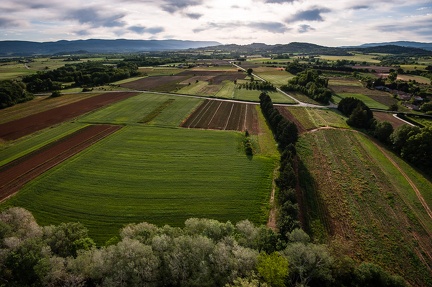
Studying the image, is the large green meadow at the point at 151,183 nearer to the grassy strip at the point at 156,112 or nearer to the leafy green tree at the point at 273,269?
the leafy green tree at the point at 273,269

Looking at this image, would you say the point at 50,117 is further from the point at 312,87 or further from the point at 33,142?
the point at 312,87

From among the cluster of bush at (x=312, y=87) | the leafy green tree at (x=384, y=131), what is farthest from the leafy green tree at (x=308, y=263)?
the cluster of bush at (x=312, y=87)

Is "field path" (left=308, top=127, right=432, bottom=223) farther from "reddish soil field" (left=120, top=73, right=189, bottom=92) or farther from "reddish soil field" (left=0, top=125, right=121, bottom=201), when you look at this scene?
"reddish soil field" (left=120, top=73, right=189, bottom=92)

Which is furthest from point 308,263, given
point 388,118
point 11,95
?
point 11,95

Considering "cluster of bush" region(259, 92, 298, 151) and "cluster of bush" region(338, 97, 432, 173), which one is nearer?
"cluster of bush" region(338, 97, 432, 173)

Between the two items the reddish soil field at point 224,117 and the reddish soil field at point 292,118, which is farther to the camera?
the reddish soil field at point 224,117

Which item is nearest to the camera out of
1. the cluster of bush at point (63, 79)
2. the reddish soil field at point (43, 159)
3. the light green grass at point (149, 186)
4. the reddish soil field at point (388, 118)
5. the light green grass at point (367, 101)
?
the light green grass at point (149, 186)

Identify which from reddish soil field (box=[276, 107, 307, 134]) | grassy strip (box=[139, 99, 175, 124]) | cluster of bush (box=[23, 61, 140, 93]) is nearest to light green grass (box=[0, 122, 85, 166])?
grassy strip (box=[139, 99, 175, 124])

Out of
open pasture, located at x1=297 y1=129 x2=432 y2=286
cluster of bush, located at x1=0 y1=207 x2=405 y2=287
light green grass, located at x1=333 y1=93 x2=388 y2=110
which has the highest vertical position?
light green grass, located at x1=333 y1=93 x2=388 y2=110
